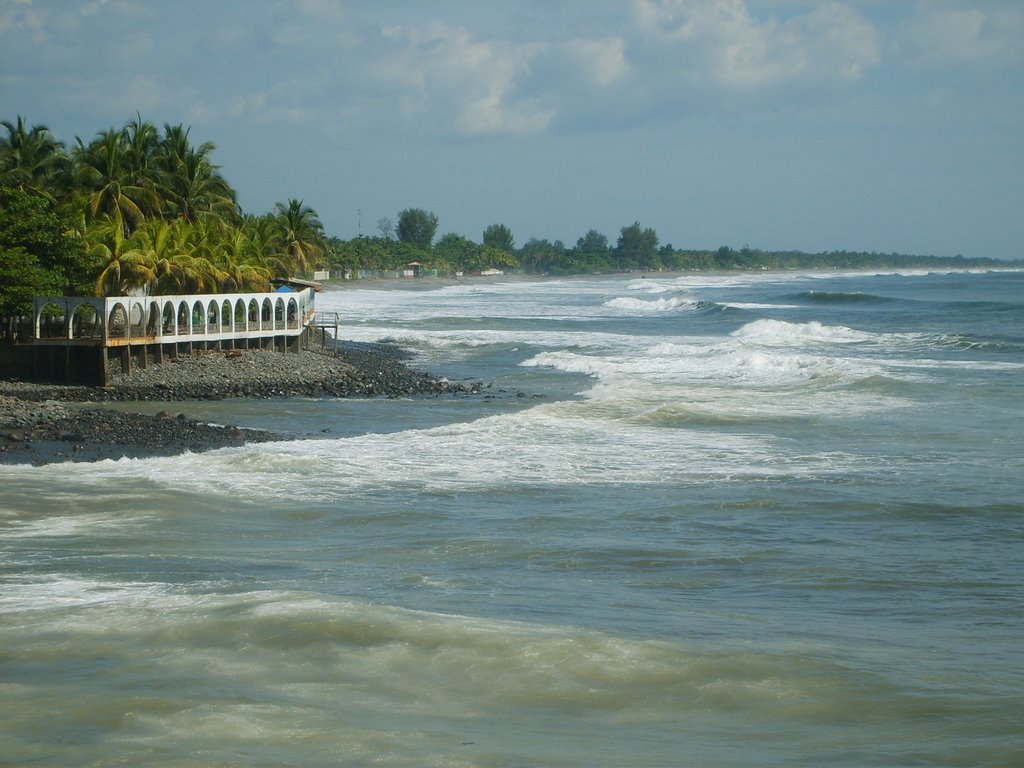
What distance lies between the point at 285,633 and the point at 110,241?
26.3m

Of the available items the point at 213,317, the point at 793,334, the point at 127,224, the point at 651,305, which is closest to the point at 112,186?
the point at 127,224

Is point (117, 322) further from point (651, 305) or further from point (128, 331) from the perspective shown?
point (651, 305)

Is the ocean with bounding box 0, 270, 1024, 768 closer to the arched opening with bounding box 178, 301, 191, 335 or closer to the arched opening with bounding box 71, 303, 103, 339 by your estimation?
the arched opening with bounding box 71, 303, 103, 339

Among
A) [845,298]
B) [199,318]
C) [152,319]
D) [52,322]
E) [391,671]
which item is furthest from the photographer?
[845,298]

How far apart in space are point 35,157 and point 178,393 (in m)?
22.6

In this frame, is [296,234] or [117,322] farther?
[296,234]

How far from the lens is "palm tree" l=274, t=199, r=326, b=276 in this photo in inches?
2445

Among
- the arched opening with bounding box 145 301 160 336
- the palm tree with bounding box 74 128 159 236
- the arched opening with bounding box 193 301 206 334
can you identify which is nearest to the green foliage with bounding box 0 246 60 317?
the arched opening with bounding box 145 301 160 336

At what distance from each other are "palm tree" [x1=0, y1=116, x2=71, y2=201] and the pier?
11.7 meters

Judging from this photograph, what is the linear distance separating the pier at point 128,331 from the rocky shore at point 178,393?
1.90 ft

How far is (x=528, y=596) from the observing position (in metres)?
11.9

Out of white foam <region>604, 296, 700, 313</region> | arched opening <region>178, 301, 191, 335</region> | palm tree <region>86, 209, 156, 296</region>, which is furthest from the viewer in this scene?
white foam <region>604, 296, 700, 313</region>

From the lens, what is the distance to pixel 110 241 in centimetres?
3419

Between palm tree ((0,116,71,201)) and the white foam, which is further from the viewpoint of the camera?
the white foam
